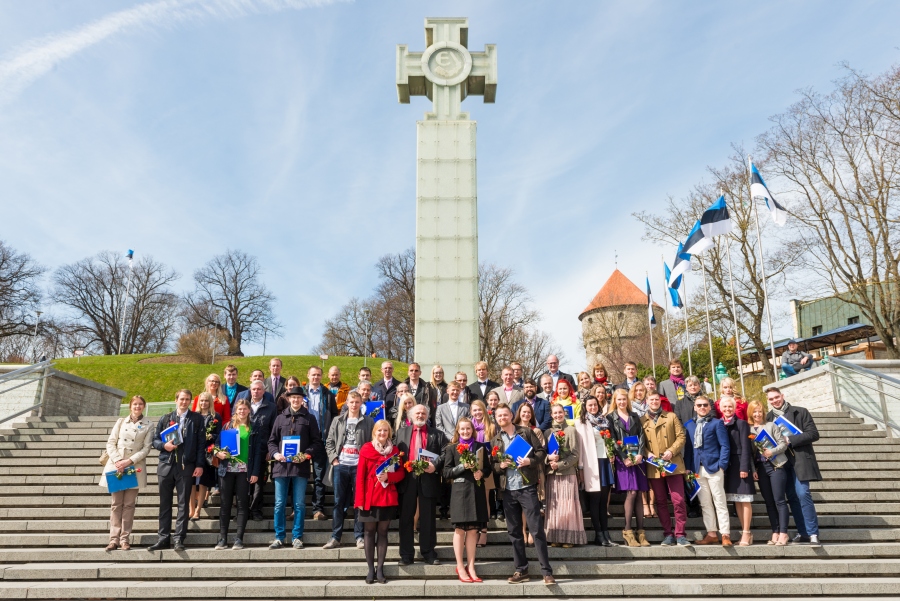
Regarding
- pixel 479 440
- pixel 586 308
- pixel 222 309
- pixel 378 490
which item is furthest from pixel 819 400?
pixel 222 309

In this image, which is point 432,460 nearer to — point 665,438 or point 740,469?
point 665,438

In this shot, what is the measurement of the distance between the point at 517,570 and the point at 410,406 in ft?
6.54

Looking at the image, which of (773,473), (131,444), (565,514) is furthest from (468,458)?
(131,444)

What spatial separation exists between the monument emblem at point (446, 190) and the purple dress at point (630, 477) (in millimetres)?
6130

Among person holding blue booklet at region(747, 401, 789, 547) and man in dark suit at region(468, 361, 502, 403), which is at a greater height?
man in dark suit at region(468, 361, 502, 403)

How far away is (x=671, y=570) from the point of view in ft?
19.8

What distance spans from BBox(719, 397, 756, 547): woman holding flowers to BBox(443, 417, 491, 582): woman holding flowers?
273cm

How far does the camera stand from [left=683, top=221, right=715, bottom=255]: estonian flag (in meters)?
15.3

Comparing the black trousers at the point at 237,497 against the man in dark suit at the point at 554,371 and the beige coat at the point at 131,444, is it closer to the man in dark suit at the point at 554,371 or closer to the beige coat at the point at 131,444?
the beige coat at the point at 131,444

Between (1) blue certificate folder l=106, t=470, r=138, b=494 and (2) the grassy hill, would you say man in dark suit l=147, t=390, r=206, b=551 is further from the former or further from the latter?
(2) the grassy hill

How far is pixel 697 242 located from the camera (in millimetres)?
15461

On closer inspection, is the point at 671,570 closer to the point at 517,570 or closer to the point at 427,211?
the point at 517,570

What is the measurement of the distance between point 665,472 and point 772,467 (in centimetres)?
118

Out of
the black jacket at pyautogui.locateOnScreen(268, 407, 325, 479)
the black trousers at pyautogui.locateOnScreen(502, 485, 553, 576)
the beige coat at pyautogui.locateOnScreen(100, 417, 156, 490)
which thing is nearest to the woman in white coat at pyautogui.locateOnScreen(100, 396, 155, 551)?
the beige coat at pyautogui.locateOnScreen(100, 417, 156, 490)
